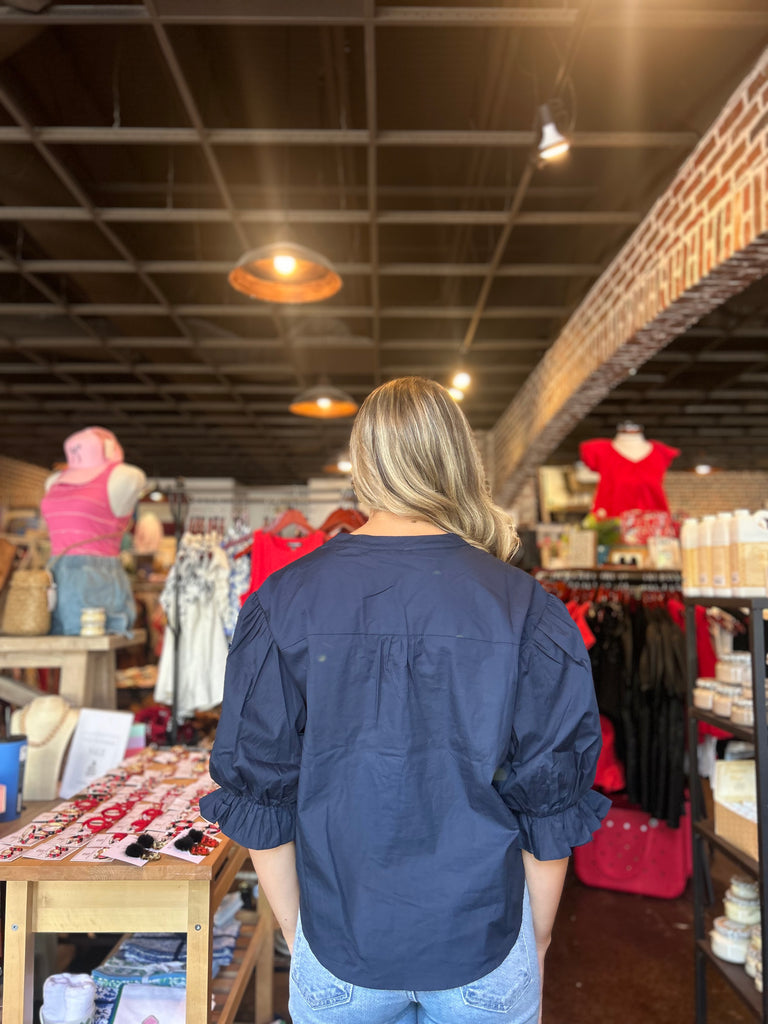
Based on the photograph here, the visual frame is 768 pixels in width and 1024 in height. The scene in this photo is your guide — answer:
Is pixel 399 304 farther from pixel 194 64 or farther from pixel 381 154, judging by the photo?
pixel 194 64

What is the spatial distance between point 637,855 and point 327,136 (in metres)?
4.12

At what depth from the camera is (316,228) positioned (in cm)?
582

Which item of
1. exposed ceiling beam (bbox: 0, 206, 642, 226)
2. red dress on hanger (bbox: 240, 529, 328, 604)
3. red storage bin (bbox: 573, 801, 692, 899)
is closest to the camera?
red dress on hanger (bbox: 240, 529, 328, 604)

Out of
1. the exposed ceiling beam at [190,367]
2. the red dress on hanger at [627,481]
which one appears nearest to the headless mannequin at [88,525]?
the red dress on hanger at [627,481]

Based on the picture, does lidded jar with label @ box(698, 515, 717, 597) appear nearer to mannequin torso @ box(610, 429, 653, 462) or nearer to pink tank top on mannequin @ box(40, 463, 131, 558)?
pink tank top on mannequin @ box(40, 463, 131, 558)

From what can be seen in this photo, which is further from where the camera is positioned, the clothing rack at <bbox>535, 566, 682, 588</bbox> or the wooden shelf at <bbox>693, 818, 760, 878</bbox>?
the clothing rack at <bbox>535, 566, 682, 588</bbox>

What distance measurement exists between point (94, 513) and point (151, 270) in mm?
3086

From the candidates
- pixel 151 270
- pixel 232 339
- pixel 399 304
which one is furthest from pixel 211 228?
pixel 399 304

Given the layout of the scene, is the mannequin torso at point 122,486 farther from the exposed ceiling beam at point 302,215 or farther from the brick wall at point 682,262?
the brick wall at point 682,262

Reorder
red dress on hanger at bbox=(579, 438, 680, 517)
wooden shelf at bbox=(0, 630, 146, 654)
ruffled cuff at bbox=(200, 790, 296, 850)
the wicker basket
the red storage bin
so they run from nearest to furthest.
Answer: ruffled cuff at bbox=(200, 790, 296, 850) → the wicker basket → wooden shelf at bbox=(0, 630, 146, 654) → the red storage bin → red dress on hanger at bbox=(579, 438, 680, 517)

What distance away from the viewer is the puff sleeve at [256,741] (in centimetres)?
126

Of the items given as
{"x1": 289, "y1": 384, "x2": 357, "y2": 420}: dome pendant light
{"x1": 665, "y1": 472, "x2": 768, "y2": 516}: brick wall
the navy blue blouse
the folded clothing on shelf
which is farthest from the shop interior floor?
{"x1": 665, "y1": 472, "x2": 768, "y2": 516}: brick wall

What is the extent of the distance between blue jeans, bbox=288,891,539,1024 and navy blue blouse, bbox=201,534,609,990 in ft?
0.11

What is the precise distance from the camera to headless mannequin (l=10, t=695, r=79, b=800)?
257cm
